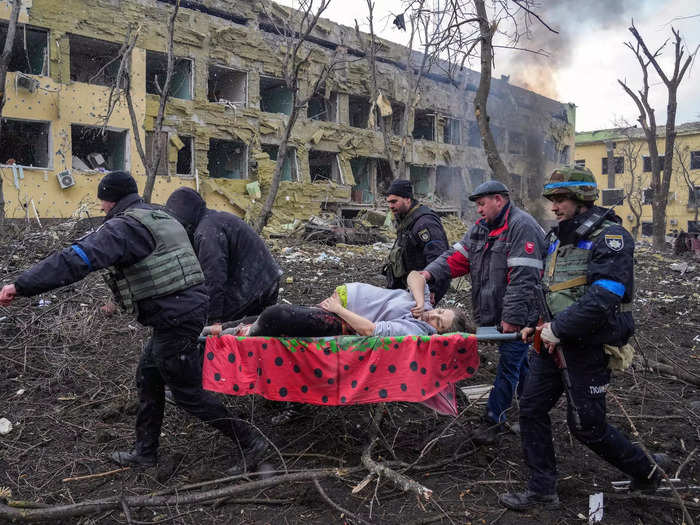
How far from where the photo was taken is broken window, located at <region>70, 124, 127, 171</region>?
17.0 m

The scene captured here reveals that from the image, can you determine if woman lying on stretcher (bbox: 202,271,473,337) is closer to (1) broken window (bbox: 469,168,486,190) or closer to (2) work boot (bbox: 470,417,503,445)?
(2) work boot (bbox: 470,417,503,445)

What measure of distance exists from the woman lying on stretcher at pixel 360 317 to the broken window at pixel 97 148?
50.2 feet

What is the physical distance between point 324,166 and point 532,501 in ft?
73.8

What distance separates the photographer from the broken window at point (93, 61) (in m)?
17.5

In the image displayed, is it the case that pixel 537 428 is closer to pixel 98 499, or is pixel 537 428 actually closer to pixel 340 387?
pixel 340 387

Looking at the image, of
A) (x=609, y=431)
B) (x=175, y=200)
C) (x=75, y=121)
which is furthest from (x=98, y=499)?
(x=75, y=121)

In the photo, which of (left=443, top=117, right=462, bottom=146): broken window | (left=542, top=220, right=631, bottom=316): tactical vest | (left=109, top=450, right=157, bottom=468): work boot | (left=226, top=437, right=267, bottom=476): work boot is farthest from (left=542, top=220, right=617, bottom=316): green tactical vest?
(left=443, top=117, right=462, bottom=146): broken window

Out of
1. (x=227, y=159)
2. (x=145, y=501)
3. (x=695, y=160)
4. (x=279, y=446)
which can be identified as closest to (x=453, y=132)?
(x=227, y=159)

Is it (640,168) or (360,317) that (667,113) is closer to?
(360,317)

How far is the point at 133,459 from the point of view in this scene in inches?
137

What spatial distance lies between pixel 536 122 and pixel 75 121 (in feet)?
83.6

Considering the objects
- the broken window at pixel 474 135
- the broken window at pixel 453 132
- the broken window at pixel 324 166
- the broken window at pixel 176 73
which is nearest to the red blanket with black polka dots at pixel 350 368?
the broken window at pixel 176 73

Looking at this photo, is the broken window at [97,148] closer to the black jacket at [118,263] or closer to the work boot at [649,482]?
the black jacket at [118,263]

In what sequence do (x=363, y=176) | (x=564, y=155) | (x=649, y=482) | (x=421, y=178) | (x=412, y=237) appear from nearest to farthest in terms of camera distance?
(x=649, y=482) < (x=412, y=237) < (x=363, y=176) < (x=421, y=178) < (x=564, y=155)
